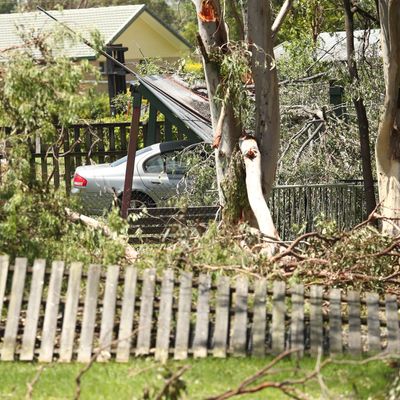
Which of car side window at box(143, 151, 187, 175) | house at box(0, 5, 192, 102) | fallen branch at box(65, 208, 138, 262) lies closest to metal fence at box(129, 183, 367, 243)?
car side window at box(143, 151, 187, 175)

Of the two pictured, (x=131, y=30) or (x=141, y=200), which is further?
(x=131, y=30)

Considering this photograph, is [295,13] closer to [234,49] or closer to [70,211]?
[234,49]

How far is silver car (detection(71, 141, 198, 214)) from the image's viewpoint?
55.0 ft

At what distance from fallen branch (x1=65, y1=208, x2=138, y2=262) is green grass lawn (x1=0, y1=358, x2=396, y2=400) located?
5.64 feet

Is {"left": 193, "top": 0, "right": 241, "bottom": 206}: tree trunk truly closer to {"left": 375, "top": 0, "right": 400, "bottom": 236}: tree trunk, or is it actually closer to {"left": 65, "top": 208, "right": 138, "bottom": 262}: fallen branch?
{"left": 375, "top": 0, "right": 400, "bottom": 236}: tree trunk

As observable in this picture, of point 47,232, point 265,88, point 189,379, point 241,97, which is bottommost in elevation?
point 189,379

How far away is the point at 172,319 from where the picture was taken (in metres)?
7.85

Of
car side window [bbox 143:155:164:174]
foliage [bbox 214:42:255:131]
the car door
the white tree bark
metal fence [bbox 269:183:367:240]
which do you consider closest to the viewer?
the white tree bark

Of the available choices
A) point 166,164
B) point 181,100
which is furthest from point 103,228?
point 166,164

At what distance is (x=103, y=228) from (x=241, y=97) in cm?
336

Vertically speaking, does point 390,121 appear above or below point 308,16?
→ below

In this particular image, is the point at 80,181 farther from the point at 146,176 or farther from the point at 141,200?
the point at 141,200

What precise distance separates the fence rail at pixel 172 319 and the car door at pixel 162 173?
332 inches

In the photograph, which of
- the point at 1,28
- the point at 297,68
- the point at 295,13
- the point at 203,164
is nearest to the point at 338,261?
the point at 203,164
